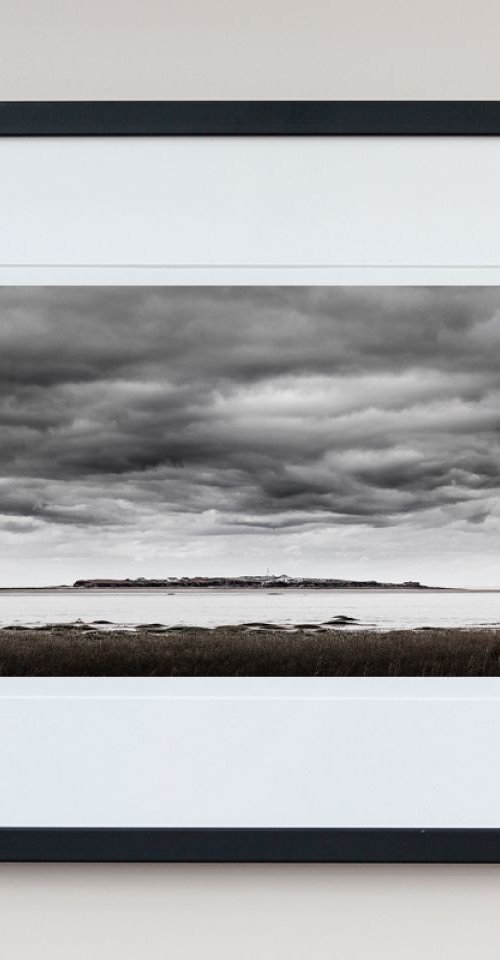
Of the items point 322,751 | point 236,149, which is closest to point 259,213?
point 236,149

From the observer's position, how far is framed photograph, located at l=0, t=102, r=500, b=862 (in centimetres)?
111

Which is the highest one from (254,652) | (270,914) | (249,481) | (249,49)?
(249,49)

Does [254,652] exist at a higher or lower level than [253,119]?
lower

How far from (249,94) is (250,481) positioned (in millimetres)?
530

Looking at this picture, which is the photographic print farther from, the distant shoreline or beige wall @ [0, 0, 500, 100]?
beige wall @ [0, 0, 500, 100]

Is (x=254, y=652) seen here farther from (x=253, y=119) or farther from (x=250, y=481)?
(x=253, y=119)

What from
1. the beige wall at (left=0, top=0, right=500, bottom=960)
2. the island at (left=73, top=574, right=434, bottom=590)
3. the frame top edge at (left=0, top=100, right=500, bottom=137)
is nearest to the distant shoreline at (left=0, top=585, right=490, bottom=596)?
the island at (left=73, top=574, right=434, bottom=590)

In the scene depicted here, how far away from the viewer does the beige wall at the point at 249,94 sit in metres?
1.12

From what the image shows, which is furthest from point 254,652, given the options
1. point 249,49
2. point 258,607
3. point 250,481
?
point 249,49

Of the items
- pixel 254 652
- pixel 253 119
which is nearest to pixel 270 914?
pixel 254 652

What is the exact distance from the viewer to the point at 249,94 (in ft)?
3.95

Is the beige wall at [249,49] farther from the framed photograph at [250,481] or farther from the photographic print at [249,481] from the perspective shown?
the photographic print at [249,481]

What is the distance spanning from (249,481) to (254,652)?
0.22 meters

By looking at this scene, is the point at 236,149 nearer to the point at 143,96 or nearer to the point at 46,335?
the point at 143,96
